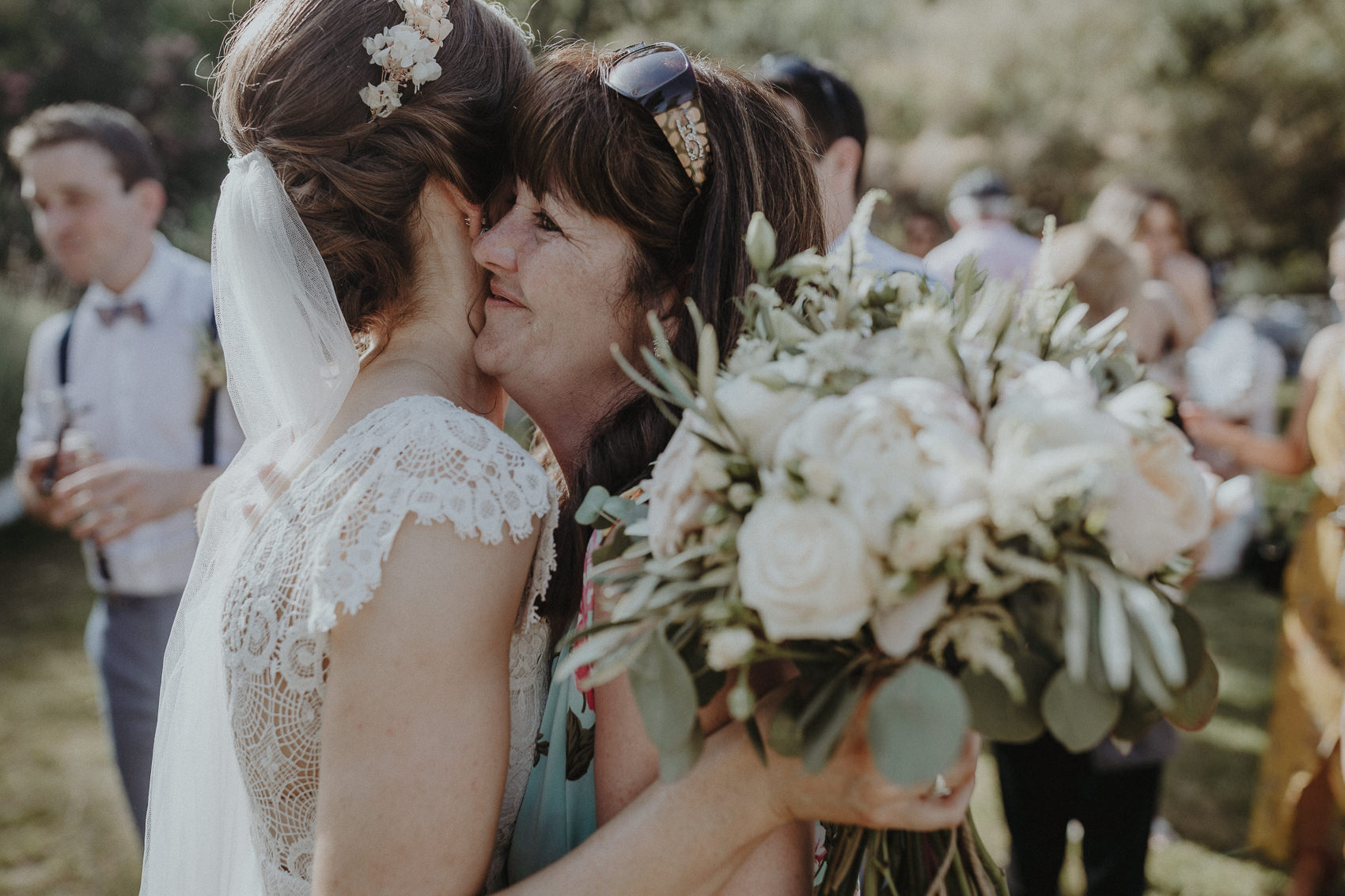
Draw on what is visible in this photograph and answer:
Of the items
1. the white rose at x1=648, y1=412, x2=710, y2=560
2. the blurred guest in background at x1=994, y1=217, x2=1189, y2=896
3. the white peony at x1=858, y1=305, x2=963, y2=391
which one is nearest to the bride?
the white rose at x1=648, y1=412, x2=710, y2=560

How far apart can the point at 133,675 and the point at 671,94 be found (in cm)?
343

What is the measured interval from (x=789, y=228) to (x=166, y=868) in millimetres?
1775

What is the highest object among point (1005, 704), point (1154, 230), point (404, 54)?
Answer: point (404, 54)

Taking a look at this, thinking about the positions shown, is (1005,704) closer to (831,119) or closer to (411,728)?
(411,728)

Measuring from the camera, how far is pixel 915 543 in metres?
0.96

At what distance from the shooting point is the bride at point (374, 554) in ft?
4.33

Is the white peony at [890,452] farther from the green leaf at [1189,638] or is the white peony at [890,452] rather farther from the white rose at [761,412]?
the green leaf at [1189,638]

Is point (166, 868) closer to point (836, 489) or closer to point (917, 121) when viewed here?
point (836, 489)

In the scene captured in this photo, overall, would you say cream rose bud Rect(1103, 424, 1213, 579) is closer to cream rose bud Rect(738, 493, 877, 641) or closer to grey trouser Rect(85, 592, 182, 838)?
cream rose bud Rect(738, 493, 877, 641)

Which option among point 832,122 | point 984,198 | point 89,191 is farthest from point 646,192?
point 984,198

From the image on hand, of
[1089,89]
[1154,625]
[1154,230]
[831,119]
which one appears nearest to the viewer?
[1154,625]

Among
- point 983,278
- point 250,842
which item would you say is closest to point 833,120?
point 983,278

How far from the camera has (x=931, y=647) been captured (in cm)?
104

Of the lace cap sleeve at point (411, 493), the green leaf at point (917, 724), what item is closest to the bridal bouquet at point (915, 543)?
the green leaf at point (917, 724)
